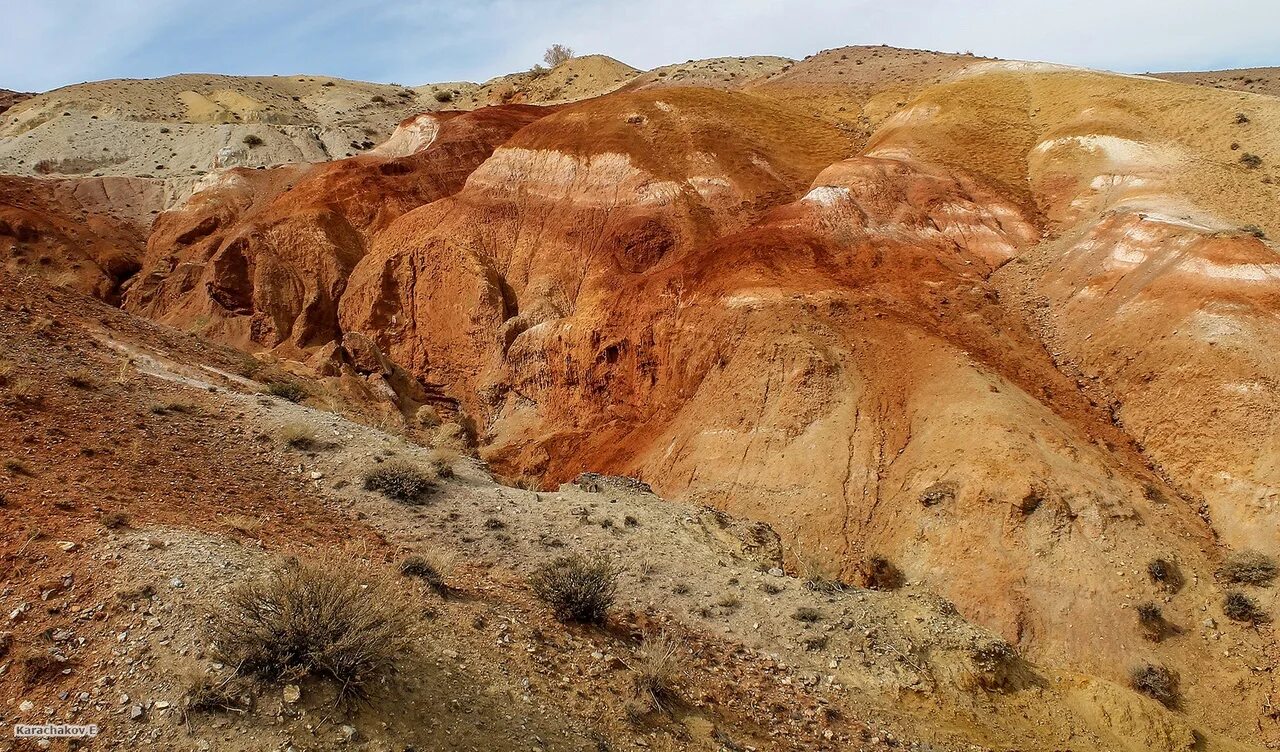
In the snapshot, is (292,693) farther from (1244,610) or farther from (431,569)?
(1244,610)

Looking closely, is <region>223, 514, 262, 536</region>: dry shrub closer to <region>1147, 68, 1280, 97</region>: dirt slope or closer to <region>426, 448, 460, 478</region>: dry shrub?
<region>426, 448, 460, 478</region>: dry shrub

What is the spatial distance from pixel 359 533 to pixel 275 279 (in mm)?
25809

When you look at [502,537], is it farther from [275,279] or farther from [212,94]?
[212,94]

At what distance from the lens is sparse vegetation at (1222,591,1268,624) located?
496 inches

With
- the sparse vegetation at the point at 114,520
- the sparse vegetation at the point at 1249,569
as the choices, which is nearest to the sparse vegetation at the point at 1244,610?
the sparse vegetation at the point at 1249,569

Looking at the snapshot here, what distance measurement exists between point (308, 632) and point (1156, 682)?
1334 cm

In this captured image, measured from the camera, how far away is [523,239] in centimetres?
3061

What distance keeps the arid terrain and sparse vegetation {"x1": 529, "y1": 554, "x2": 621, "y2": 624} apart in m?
0.12

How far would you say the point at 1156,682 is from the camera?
12.0 m

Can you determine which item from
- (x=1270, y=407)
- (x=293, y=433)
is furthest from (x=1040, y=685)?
(x=293, y=433)

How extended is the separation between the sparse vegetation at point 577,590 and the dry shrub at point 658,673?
2.65 ft

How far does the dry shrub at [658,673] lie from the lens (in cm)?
823

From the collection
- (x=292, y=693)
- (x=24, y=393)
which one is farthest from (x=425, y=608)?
(x=24, y=393)

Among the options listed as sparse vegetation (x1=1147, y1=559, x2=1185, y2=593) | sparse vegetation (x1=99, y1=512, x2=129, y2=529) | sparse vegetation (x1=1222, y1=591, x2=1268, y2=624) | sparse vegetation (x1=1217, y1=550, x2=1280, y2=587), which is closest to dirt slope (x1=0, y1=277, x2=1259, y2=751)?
sparse vegetation (x1=99, y1=512, x2=129, y2=529)
